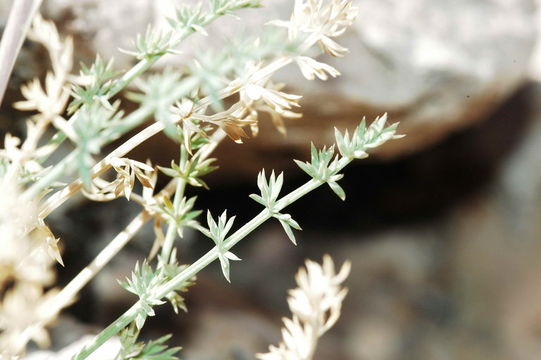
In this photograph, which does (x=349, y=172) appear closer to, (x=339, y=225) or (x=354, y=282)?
(x=339, y=225)

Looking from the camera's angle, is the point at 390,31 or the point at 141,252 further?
the point at 141,252

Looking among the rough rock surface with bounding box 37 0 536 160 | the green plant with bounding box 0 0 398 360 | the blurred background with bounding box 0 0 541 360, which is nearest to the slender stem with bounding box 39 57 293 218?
the green plant with bounding box 0 0 398 360

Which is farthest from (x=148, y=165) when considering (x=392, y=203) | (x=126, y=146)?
(x=392, y=203)

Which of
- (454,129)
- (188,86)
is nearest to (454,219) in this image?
(454,129)

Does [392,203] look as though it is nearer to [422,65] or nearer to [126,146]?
[422,65]

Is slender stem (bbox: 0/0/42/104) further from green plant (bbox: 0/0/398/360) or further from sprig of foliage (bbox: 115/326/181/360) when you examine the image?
sprig of foliage (bbox: 115/326/181/360)
